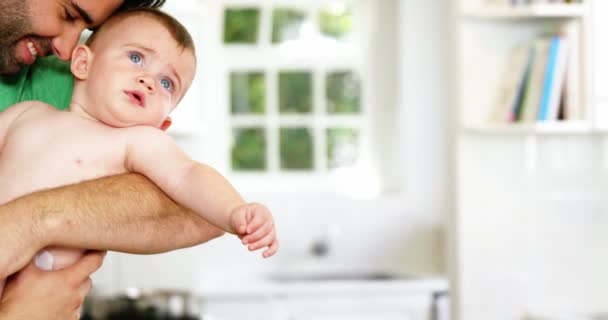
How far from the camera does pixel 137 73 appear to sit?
4.51 ft

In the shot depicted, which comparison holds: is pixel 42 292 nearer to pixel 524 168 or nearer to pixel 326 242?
pixel 524 168

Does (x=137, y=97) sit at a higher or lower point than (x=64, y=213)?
higher

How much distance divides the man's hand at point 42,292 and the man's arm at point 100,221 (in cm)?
6

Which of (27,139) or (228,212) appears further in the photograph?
(27,139)

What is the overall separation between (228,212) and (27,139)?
38cm

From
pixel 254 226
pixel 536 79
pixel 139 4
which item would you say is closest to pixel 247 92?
pixel 536 79

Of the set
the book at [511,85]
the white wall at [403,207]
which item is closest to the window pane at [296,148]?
the white wall at [403,207]

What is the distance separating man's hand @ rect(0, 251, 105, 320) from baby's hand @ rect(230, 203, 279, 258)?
33cm

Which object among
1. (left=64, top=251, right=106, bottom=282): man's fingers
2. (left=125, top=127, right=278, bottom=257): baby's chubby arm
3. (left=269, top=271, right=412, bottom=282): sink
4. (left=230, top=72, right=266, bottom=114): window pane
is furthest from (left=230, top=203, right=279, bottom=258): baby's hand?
(left=230, top=72, right=266, bottom=114): window pane

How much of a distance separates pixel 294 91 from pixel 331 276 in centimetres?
107

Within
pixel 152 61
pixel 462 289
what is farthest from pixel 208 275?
pixel 152 61

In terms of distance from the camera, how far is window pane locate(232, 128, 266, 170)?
4.81 meters

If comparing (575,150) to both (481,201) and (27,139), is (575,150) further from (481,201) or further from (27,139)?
(27,139)

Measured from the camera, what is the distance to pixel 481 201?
3.90 m
